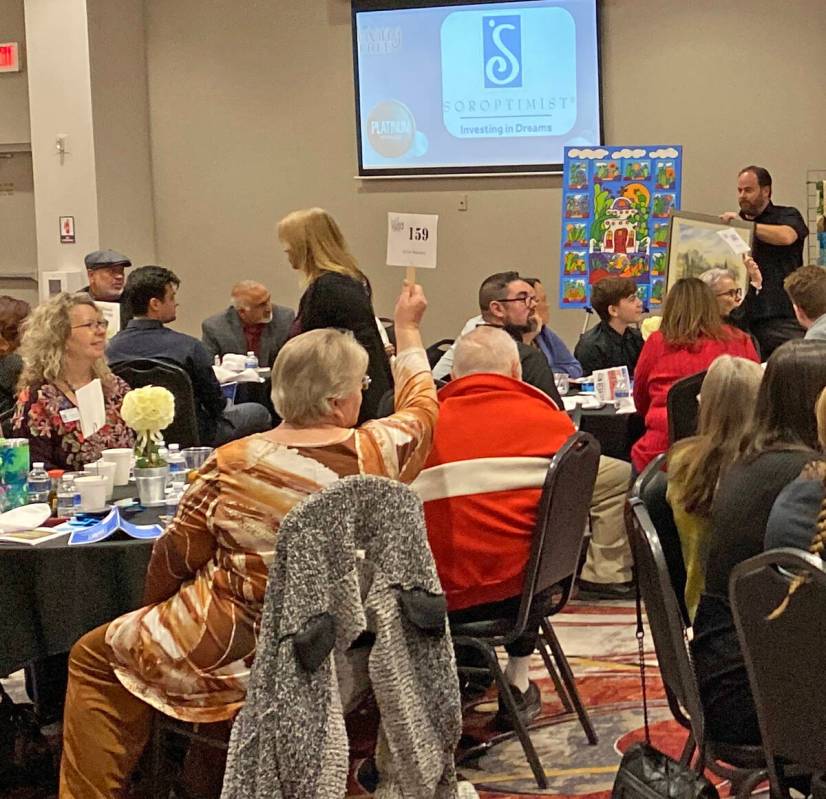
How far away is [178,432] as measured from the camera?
187 inches

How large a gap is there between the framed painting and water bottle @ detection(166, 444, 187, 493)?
12.8 feet

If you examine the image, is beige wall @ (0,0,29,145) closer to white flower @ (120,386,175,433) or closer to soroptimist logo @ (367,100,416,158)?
soroptimist logo @ (367,100,416,158)

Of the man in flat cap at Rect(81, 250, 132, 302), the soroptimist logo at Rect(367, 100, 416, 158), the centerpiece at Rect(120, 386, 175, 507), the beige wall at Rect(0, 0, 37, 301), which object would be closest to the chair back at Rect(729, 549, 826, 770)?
the centerpiece at Rect(120, 386, 175, 507)

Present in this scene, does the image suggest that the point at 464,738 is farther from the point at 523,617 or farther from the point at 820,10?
the point at 820,10

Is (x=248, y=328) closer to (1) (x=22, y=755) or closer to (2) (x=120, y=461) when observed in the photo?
(2) (x=120, y=461)

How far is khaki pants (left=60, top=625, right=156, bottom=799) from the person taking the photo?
2.90 metres

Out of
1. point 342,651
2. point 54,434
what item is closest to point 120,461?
point 54,434

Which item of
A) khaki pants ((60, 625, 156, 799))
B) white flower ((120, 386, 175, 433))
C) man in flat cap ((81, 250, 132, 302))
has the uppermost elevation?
man in flat cap ((81, 250, 132, 302))

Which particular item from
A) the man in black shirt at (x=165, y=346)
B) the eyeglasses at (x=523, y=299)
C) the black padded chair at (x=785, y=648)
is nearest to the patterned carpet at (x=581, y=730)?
the black padded chair at (x=785, y=648)

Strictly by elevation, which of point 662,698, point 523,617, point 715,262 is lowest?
point 662,698

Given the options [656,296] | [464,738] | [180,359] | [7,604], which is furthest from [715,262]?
[7,604]

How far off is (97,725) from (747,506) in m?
1.46

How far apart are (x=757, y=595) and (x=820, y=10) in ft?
22.2

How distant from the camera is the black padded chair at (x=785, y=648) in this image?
2148mm
